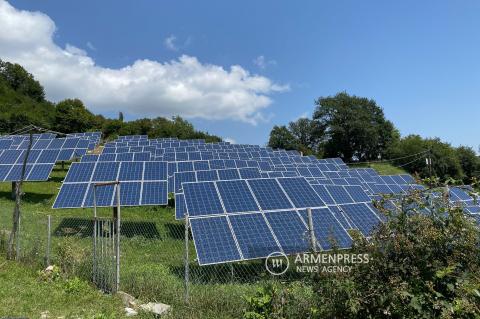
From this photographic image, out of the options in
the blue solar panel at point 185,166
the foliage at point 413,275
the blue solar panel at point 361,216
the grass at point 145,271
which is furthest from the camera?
the blue solar panel at point 185,166

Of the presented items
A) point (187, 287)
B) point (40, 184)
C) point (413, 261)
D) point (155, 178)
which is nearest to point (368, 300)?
point (413, 261)

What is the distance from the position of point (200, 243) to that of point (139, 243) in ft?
17.3

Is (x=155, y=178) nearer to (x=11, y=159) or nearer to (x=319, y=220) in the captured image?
(x=319, y=220)

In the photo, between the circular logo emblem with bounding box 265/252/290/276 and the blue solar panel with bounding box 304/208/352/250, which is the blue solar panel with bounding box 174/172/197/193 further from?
the blue solar panel with bounding box 304/208/352/250

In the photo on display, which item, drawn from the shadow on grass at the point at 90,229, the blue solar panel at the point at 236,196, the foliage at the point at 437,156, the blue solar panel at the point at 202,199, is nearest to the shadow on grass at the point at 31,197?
the shadow on grass at the point at 90,229

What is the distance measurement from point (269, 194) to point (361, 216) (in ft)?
8.16

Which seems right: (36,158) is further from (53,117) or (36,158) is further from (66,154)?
(53,117)

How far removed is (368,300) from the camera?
5164 millimetres

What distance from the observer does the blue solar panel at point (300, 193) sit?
10.2 m

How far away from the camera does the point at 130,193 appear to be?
15.0 m

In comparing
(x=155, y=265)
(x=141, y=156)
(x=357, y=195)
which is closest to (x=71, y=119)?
(x=141, y=156)

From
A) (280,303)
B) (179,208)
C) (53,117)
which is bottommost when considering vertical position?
(280,303)

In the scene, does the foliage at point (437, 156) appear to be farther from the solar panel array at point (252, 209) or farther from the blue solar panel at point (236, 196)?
the blue solar panel at point (236, 196)

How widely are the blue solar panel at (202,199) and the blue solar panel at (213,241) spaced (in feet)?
1.98
